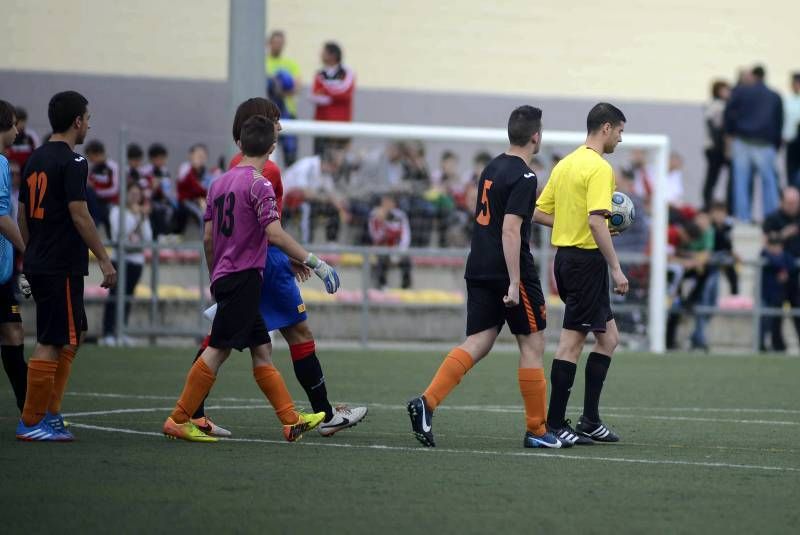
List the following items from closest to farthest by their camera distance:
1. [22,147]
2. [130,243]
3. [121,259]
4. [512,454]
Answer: [512,454] < [22,147] < [121,259] < [130,243]

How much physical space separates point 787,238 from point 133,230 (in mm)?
8120

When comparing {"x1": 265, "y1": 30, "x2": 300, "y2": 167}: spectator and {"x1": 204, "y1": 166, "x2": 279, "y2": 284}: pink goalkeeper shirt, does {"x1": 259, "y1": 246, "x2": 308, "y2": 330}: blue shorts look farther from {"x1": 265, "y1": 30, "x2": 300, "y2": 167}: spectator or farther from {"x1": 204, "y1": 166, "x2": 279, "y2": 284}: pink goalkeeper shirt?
{"x1": 265, "y1": 30, "x2": 300, "y2": 167}: spectator

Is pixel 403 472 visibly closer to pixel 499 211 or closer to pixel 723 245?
pixel 499 211

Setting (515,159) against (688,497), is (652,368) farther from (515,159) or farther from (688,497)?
(688,497)

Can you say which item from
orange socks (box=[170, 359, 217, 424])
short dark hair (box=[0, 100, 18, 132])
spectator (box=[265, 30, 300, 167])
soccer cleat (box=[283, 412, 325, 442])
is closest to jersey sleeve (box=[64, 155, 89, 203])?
short dark hair (box=[0, 100, 18, 132])

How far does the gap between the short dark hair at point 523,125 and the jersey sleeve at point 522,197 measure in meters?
0.22

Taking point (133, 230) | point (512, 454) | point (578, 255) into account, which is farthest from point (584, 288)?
point (133, 230)

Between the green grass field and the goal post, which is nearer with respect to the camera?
the green grass field

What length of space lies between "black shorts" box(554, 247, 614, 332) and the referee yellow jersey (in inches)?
2.6

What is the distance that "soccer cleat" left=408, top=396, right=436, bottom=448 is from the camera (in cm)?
900

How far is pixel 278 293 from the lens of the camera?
30.6 feet

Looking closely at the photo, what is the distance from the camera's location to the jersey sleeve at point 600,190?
923 cm

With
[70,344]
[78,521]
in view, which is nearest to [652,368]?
[70,344]

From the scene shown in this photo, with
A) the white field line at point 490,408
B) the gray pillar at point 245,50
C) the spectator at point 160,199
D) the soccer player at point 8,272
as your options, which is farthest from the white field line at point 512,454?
the spectator at point 160,199
